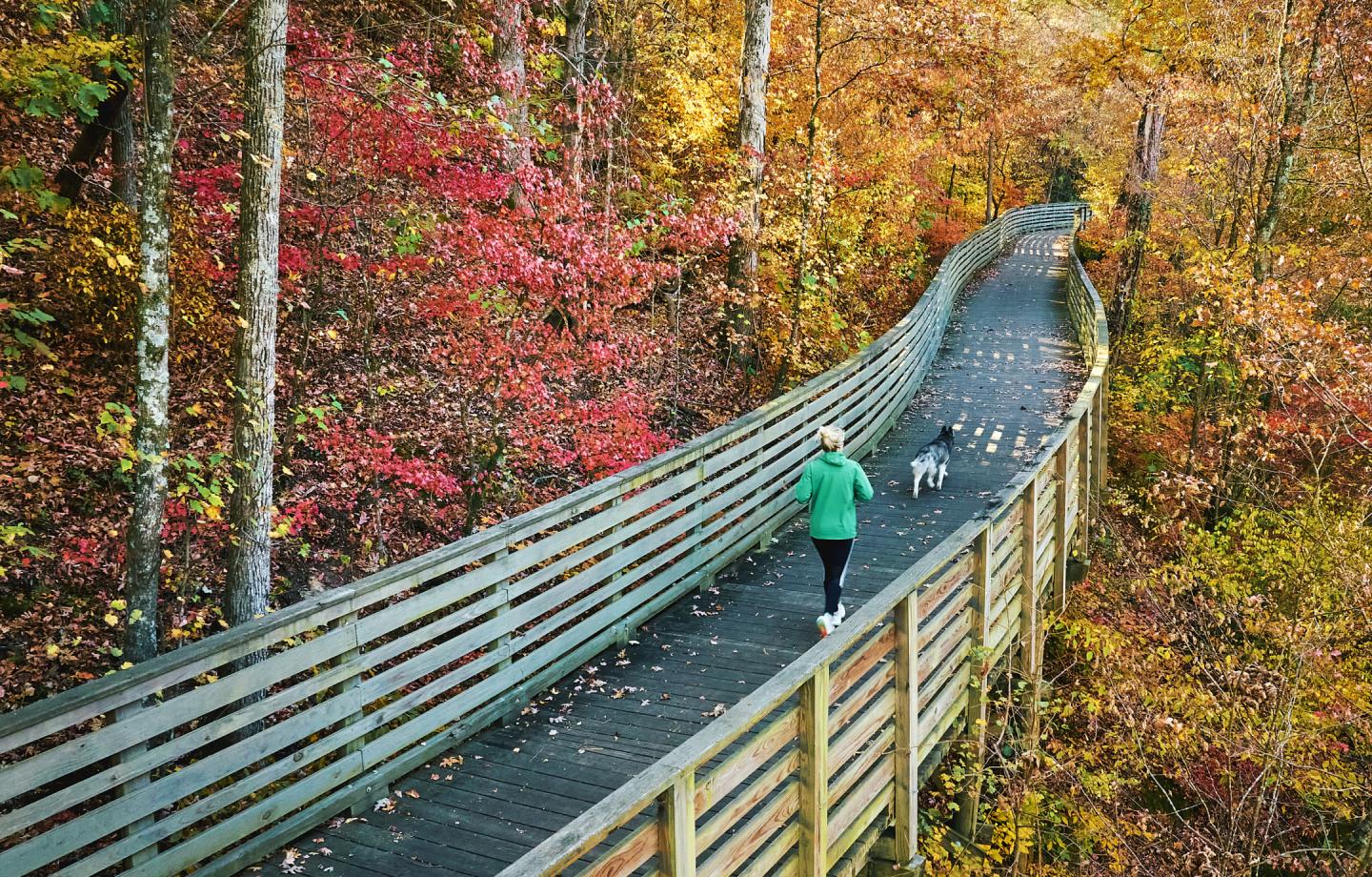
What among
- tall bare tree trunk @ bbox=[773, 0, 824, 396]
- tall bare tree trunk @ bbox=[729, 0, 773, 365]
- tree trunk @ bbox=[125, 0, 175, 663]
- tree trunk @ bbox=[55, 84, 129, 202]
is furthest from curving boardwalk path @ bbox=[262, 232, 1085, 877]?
tree trunk @ bbox=[55, 84, 129, 202]

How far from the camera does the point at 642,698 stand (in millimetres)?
6898

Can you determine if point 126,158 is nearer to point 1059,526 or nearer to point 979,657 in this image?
point 979,657

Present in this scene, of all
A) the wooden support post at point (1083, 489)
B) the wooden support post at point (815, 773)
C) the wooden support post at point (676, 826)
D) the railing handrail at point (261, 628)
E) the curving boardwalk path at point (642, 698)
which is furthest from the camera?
the wooden support post at point (1083, 489)

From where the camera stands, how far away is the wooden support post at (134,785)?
457 centimetres

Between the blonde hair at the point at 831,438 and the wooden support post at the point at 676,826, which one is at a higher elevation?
the blonde hair at the point at 831,438

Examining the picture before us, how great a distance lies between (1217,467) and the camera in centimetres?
1728

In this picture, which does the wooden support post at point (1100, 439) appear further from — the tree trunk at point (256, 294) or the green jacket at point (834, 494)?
the tree trunk at point (256, 294)

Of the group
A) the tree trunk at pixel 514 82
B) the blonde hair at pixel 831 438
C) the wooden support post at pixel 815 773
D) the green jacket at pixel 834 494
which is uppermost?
the tree trunk at pixel 514 82

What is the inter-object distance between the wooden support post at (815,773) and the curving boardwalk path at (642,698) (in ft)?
5.04

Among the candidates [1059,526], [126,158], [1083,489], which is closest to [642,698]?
[1059,526]

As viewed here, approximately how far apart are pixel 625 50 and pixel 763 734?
619 inches

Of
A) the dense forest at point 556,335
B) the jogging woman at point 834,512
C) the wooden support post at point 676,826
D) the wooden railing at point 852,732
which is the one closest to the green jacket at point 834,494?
the jogging woman at point 834,512

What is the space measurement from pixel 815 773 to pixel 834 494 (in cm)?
358

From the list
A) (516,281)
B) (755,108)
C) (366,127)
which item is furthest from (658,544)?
(755,108)
